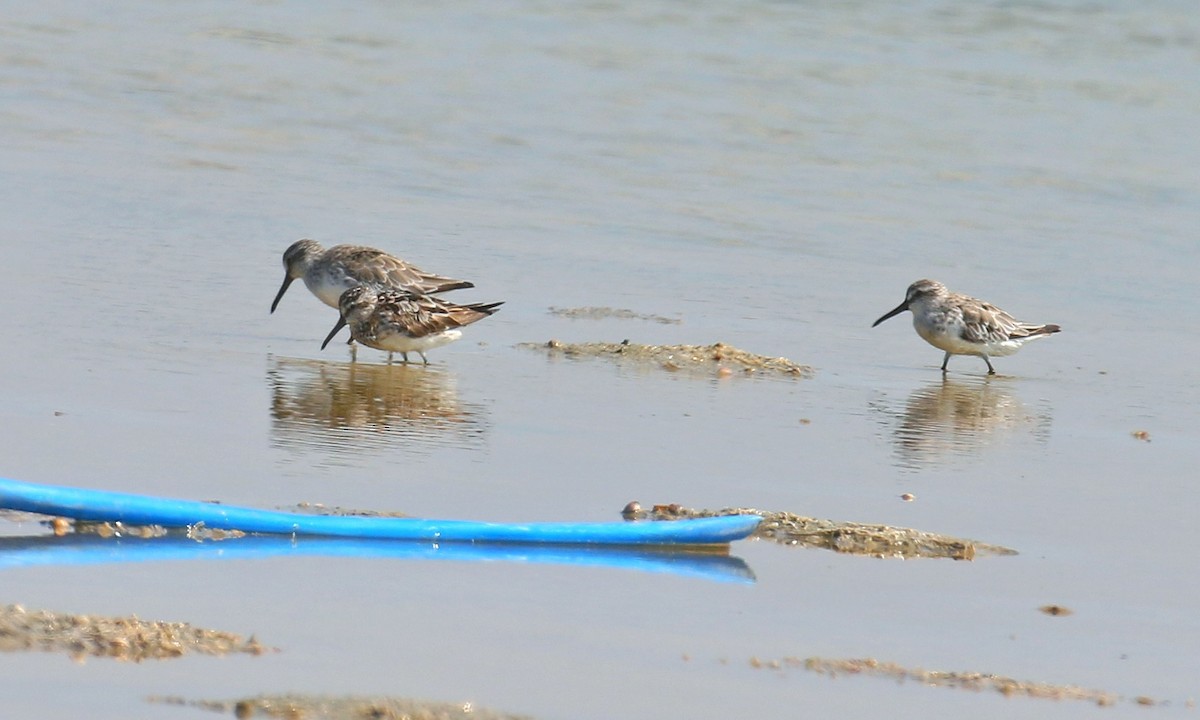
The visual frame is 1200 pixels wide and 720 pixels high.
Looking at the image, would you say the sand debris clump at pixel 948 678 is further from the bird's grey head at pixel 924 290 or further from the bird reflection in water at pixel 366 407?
the bird's grey head at pixel 924 290

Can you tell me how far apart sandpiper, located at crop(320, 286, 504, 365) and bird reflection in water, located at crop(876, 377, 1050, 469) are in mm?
2377

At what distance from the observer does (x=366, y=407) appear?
9.35 meters

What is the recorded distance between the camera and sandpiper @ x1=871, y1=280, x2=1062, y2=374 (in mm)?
11625

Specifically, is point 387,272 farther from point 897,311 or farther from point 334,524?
point 334,524

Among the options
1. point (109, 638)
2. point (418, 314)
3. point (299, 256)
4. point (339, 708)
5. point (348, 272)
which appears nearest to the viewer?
point (339, 708)

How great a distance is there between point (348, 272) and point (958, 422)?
13.5 ft

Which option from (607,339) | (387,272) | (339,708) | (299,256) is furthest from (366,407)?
(339,708)

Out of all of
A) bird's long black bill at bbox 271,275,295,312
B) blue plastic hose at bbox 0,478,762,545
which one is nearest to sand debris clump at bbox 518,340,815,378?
bird's long black bill at bbox 271,275,295,312

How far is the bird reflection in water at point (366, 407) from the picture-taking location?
27.7 feet

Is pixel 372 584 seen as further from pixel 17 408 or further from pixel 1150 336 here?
pixel 1150 336

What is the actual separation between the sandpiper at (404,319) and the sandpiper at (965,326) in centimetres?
262

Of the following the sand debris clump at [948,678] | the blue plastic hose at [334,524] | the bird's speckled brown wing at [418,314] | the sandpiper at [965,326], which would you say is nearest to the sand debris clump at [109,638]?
the blue plastic hose at [334,524]

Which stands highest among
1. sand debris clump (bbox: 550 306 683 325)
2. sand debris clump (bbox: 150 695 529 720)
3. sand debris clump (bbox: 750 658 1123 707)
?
sand debris clump (bbox: 550 306 683 325)

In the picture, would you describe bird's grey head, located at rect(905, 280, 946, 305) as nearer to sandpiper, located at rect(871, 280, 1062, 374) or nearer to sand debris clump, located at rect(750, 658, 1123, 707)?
sandpiper, located at rect(871, 280, 1062, 374)
